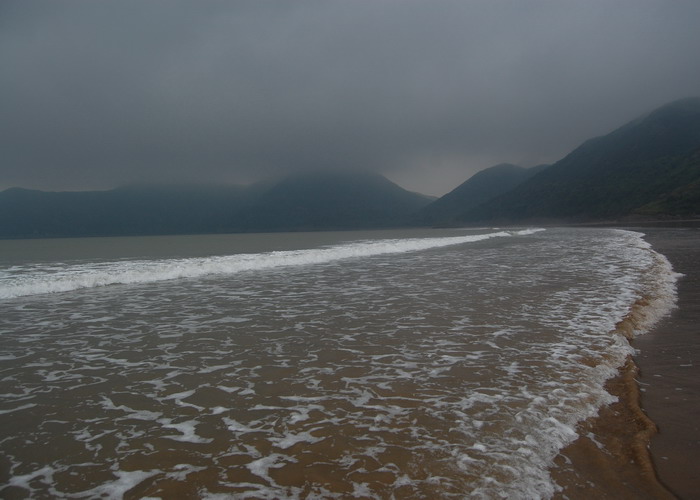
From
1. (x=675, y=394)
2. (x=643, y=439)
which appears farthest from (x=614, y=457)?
(x=675, y=394)

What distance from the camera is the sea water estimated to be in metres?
3.88

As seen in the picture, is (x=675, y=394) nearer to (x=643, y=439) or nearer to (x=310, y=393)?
(x=643, y=439)

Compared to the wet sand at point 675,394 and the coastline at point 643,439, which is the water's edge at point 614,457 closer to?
the coastline at point 643,439

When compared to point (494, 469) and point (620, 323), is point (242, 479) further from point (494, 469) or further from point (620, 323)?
point (620, 323)

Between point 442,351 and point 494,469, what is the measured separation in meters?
3.81

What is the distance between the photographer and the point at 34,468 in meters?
4.12

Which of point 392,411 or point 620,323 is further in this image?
point 620,323

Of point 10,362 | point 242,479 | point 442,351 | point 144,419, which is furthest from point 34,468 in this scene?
point 442,351

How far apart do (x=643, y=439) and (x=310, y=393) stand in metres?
3.95

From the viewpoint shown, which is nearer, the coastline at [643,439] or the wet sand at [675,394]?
the coastline at [643,439]

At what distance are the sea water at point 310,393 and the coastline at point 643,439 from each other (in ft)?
0.76

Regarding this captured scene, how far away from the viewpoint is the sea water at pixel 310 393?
3.88 meters

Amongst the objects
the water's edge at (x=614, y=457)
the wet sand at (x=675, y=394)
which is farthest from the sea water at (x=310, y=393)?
the wet sand at (x=675, y=394)

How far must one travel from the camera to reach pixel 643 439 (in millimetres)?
4340
